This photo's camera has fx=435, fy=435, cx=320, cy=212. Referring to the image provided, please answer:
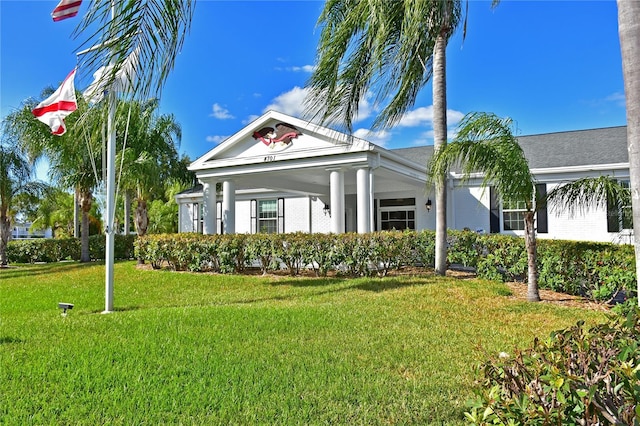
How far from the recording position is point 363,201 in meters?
12.2

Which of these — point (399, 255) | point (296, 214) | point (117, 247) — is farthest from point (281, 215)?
point (399, 255)

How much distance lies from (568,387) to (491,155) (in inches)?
255

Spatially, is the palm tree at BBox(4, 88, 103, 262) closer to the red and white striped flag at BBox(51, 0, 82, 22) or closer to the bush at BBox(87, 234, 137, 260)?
the bush at BBox(87, 234, 137, 260)

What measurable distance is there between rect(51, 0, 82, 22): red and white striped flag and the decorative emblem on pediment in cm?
881

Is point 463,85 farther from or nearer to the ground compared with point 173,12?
farther from the ground

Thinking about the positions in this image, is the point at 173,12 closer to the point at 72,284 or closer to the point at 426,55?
the point at 426,55

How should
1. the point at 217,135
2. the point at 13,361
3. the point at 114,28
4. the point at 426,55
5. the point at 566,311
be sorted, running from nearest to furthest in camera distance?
the point at 114,28
the point at 13,361
the point at 566,311
the point at 426,55
the point at 217,135

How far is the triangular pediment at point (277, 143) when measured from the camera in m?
12.5

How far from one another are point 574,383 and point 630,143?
251cm

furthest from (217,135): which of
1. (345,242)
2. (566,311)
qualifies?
(566,311)

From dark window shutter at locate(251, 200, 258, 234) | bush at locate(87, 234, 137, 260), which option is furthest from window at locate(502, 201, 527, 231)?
bush at locate(87, 234, 137, 260)

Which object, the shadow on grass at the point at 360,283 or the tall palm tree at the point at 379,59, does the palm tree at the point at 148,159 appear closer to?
the shadow on grass at the point at 360,283

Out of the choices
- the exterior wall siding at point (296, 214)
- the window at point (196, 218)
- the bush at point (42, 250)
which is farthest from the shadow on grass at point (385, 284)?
the bush at point (42, 250)

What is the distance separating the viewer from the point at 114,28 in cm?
322
